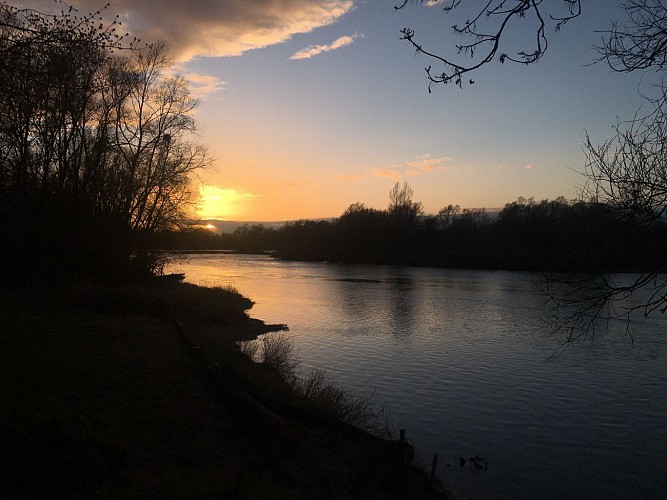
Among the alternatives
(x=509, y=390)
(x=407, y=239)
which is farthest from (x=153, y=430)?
(x=407, y=239)

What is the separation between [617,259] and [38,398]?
8.09 m

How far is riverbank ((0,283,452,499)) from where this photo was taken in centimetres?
578

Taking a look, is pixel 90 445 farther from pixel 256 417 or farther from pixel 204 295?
pixel 204 295

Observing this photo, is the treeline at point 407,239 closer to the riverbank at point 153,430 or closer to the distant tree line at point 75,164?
the distant tree line at point 75,164

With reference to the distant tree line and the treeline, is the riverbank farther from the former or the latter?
the treeline

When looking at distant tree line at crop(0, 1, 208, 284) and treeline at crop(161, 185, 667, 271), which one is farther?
treeline at crop(161, 185, 667, 271)

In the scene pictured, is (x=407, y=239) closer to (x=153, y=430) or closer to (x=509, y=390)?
(x=509, y=390)

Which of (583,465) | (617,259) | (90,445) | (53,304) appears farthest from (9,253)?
(583,465)

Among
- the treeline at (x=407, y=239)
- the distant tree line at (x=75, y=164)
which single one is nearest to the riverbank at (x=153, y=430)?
the distant tree line at (x=75, y=164)

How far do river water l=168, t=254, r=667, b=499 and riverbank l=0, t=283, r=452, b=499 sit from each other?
2631mm

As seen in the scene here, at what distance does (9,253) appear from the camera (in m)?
10.9

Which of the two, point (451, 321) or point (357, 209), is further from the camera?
point (357, 209)

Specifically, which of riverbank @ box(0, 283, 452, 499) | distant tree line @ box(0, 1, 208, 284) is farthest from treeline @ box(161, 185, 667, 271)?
riverbank @ box(0, 283, 452, 499)

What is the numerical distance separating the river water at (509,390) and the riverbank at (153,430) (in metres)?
2.63
